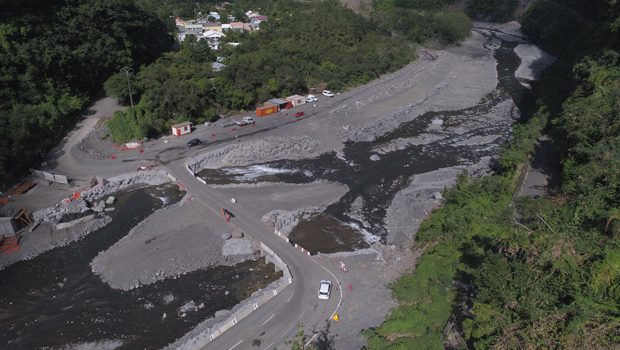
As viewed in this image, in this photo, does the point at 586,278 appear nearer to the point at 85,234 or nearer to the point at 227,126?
the point at 85,234

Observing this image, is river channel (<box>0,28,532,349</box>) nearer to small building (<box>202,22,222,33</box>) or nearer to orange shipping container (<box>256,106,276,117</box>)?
orange shipping container (<box>256,106,276,117</box>)

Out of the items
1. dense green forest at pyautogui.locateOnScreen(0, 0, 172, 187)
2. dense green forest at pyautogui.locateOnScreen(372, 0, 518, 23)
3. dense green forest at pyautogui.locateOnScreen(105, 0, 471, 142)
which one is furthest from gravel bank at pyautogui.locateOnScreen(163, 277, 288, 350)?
dense green forest at pyautogui.locateOnScreen(372, 0, 518, 23)

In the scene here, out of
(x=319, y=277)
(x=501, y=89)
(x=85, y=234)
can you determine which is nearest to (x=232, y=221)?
(x=319, y=277)

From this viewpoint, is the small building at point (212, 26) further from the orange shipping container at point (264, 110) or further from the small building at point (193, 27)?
the orange shipping container at point (264, 110)

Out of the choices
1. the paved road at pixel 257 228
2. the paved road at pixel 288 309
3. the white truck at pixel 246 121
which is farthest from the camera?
the white truck at pixel 246 121

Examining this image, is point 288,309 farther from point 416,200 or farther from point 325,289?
point 416,200

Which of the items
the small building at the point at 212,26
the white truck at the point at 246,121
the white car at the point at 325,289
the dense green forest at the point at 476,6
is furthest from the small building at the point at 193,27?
the white car at the point at 325,289

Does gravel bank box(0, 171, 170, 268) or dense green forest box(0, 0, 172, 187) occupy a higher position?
dense green forest box(0, 0, 172, 187)

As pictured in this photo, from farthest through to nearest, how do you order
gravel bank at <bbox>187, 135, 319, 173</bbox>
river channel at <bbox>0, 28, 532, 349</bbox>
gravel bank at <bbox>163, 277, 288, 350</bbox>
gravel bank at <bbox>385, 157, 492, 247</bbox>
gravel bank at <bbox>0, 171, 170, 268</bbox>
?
gravel bank at <bbox>187, 135, 319, 173</bbox>
gravel bank at <bbox>385, 157, 492, 247</bbox>
gravel bank at <bbox>0, 171, 170, 268</bbox>
river channel at <bbox>0, 28, 532, 349</bbox>
gravel bank at <bbox>163, 277, 288, 350</bbox>
